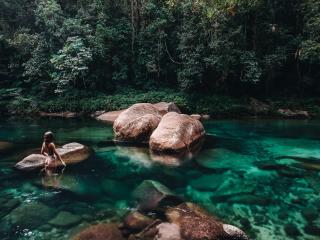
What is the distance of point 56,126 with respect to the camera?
1866 centimetres

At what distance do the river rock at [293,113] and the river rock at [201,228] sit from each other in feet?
51.1

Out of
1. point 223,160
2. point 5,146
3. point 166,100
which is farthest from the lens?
point 166,100

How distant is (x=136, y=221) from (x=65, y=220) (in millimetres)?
1573

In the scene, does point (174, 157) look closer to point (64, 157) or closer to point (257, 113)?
point (64, 157)

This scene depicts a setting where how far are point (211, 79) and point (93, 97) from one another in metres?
8.42

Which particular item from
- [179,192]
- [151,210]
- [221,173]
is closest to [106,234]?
[151,210]

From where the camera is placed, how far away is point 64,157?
10672 millimetres

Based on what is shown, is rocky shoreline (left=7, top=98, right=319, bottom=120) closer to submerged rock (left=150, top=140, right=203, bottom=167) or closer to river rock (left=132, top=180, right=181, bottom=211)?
submerged rock (left=150, top=140, right=203, bottom=167)

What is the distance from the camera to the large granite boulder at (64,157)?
993 cm

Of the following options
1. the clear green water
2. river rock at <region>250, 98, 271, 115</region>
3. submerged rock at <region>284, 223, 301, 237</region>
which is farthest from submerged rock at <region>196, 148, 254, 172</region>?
river rock at <region>250, 98, 271, 115</region>

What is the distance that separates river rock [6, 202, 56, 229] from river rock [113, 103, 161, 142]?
6234 millimetres

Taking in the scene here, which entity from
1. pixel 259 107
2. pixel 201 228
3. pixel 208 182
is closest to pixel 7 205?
pixel 201 228

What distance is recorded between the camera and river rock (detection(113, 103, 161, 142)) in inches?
524

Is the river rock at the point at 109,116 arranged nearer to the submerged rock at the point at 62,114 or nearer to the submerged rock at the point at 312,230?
the submerged rock at the point at 62,114
